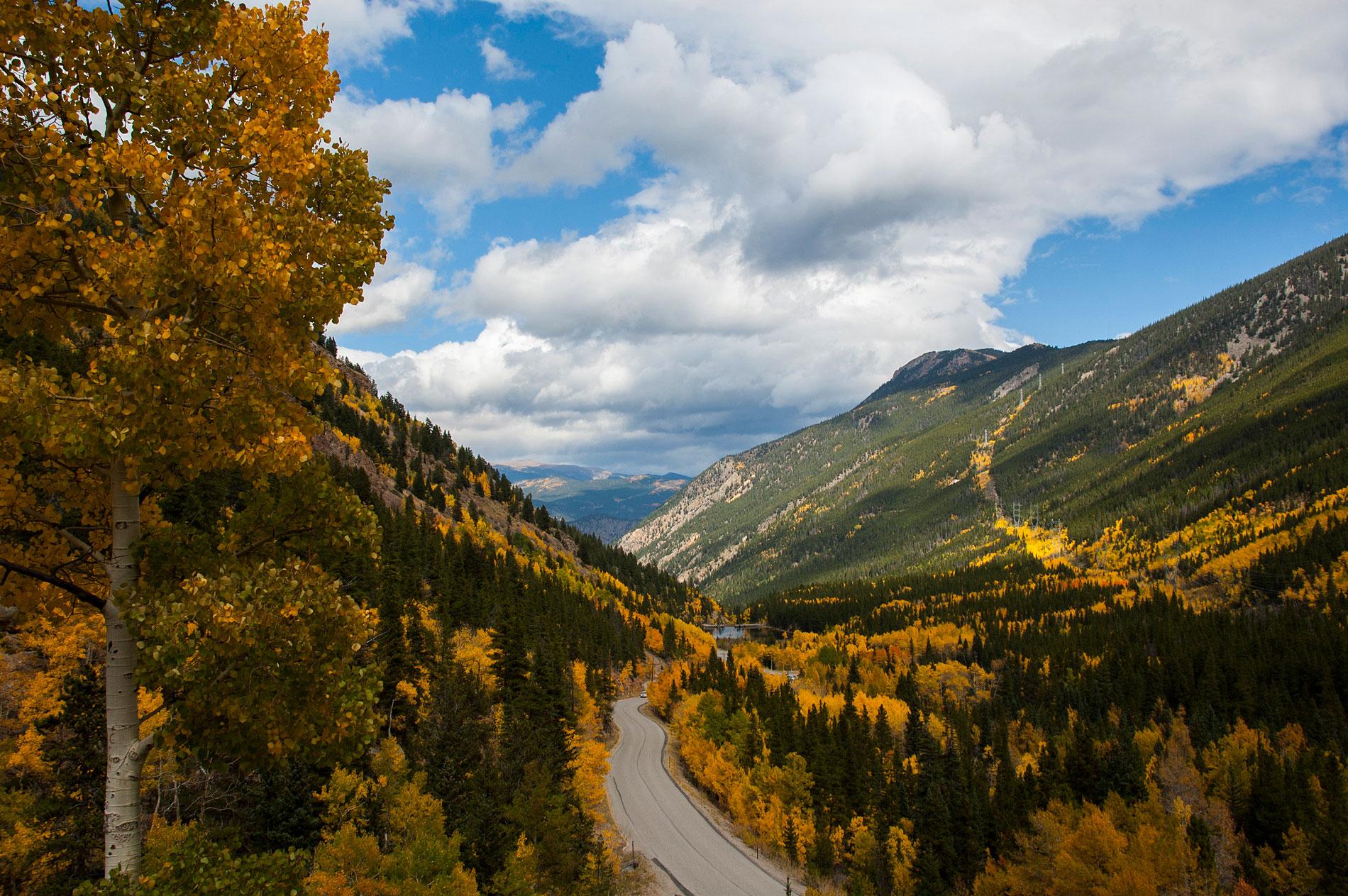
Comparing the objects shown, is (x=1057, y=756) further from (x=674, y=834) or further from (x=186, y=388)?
(x=186, y=388)

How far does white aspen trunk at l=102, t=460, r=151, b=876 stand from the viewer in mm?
6043

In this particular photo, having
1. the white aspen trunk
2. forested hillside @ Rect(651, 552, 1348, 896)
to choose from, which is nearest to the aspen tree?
the white aspen trunk

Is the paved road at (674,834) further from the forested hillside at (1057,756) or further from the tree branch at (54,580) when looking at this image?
the tree branch at (54,580)

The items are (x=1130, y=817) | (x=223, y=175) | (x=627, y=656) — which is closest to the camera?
(x=223, y=175)

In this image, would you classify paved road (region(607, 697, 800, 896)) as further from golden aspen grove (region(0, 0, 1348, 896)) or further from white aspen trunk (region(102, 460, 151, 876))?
white aspen trunk (region(102, 460, 151, 876))

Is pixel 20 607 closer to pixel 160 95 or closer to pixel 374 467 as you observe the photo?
pixel 160 95

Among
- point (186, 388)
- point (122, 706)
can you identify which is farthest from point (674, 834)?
point (186, 388)

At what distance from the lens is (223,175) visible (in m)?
6.43

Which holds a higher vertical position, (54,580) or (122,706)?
(54,580)

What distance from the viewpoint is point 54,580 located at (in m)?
6.42

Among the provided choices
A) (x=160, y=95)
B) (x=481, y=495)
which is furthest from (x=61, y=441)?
(x=481, y=495)

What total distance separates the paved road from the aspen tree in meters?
51.9

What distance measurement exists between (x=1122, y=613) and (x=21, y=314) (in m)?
177

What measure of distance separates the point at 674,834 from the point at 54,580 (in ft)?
199
